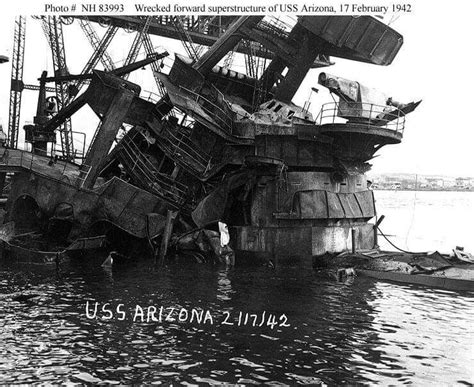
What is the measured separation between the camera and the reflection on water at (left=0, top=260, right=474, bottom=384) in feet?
35.3

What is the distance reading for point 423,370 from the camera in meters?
11.2

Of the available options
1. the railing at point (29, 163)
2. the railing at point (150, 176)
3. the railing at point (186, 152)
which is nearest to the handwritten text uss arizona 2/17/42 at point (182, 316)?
the railing at point (150, 176)

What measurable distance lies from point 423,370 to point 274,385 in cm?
389

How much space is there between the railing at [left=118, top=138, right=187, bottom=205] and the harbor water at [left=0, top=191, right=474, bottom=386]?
5.60m

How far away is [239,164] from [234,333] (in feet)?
42.1

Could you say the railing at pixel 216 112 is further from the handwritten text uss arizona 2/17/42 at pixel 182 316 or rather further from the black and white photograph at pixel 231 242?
the handwritten text uss arizona 2/17/42 at pixel 182 316

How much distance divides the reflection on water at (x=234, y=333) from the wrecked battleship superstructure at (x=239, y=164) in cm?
384

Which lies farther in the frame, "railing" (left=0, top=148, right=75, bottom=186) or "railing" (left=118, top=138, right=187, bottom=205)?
"railing" (left=118, top=138, right=187, bottom=205)

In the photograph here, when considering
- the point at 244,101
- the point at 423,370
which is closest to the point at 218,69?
the point at 244,101

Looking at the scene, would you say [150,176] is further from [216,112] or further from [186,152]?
[216,112]

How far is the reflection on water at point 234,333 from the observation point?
424 inches

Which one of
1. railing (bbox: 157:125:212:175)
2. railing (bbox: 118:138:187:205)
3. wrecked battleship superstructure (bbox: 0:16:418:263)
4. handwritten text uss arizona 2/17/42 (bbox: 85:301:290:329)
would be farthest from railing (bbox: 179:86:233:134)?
handwritten text uss arizona 2/17/42 (bbox: 85:301:290:329)

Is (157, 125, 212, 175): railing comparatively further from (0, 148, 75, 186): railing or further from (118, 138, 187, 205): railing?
(0, 148, 75, 186): railing

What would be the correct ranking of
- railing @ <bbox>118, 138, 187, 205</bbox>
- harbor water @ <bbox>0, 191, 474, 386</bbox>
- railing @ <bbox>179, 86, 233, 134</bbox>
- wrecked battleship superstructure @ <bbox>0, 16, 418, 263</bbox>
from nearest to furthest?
harbor water @ <bbox>0, 191, 474, 386</bbox> → wrecked battleship superstructure @ <bbox>0, 16, 418, 263</bbox> → railing @ <bbox>179, 86, 233, 134</bbox> → railing @ <bbox>118, 138, 187, 205</bbox>
